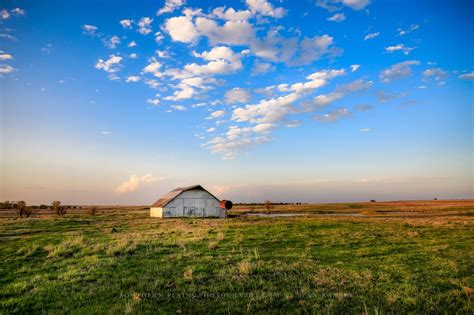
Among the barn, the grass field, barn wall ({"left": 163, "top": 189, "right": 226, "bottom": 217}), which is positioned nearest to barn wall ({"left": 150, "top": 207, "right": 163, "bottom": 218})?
the barn

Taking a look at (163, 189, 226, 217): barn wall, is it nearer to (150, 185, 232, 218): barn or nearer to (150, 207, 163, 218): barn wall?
(150, 185, 232, 218): barn

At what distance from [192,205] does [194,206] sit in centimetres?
40

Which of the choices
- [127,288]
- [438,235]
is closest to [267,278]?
[127,288]

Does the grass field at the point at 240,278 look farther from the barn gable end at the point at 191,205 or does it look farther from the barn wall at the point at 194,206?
the barn wall at the point at 194,206

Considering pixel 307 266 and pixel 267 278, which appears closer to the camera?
pixel 267 278

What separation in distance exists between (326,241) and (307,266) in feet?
25.9

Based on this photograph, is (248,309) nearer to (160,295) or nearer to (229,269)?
(160,295)

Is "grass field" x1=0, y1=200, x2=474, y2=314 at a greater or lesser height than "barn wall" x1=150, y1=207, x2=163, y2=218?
greater

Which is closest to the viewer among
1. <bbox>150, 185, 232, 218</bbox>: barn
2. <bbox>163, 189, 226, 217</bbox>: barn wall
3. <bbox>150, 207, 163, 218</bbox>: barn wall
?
<bbox>150, 207, 163, 218</bbox>: barn wall

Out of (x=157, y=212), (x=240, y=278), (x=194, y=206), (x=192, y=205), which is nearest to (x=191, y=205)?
(x=192, y=205)

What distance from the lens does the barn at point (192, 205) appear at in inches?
2136

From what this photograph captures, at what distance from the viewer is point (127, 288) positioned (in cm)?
1048

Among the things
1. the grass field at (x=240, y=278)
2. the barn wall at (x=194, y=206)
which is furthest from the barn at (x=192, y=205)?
the grass field at (x=240, y=278)

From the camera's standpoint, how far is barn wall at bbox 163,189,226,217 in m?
54.4
